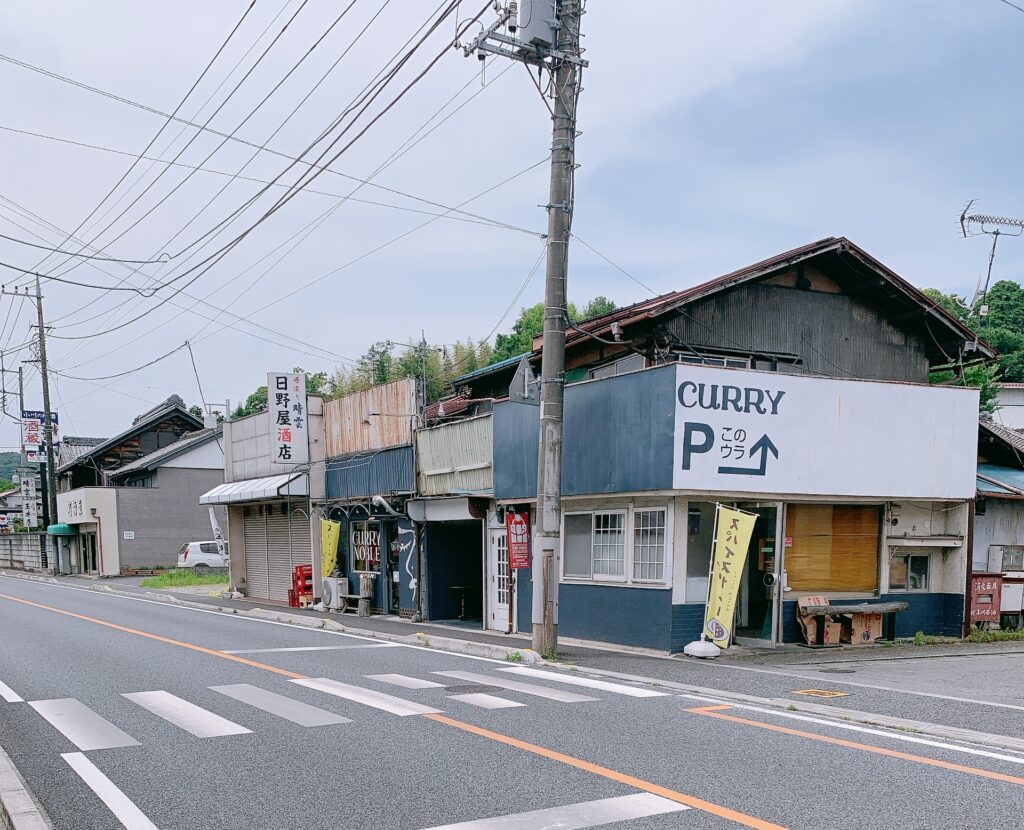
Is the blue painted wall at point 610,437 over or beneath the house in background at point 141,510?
over

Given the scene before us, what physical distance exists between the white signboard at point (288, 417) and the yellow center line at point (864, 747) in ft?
57.8

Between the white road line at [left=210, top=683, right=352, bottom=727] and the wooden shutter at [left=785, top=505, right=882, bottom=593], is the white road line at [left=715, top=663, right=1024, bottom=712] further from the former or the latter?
the white road line at [left=210, top=683, right=352, bottom=727]

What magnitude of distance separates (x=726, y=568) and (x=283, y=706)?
725 centimetres

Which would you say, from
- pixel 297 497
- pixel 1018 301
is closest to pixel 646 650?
pixel 297 497

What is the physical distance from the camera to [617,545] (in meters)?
15.6

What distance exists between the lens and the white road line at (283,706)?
8.83m

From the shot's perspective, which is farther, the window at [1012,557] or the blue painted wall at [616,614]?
the window at [1012,557]

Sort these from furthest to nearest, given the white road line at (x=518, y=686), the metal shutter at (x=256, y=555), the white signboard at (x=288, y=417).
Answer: the metal shutter at (x=256, y=555)
the white signboard at (x=288, y=417)
the white road line at (x=518, y=686)

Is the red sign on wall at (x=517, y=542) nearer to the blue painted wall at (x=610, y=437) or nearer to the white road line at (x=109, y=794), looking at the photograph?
the blue painted wall at (x=610, y=437)

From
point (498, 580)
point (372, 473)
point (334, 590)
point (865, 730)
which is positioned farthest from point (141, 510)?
point (865, 730)

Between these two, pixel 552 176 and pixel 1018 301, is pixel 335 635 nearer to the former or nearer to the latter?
pixel 552 176

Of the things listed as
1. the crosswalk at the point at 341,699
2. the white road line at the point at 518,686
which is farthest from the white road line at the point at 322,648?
the white road line at the point at 518,686

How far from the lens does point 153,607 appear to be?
25.5 metres

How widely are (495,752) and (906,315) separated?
14.5m
